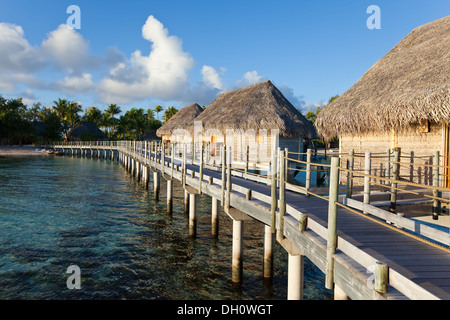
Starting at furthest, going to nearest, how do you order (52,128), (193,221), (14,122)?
(52,128) → (14,122) → (193,221)

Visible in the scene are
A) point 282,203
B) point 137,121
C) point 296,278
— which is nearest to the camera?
point 296,278

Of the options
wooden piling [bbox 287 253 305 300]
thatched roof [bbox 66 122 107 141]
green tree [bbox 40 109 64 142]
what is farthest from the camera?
thatched roof [bbox 66 122 107 141]

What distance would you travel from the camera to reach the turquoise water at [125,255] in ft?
23.2

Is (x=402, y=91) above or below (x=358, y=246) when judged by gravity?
above

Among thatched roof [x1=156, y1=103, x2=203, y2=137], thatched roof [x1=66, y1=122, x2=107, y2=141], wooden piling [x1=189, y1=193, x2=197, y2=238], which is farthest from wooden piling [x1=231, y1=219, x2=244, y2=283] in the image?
thatched roof [x1=66, y1=122, x2=107, y2=141]

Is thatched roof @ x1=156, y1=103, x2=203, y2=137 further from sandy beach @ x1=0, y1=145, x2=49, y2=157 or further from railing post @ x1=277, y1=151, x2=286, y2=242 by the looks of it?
sandy beach @ x1=0, y1=145, x2=49, y2=157

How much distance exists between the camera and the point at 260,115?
17922 millimetres

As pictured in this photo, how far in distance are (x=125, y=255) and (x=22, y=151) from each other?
5585cm

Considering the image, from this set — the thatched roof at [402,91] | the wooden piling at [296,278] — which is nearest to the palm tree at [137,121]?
the thatched roof at [402,91]

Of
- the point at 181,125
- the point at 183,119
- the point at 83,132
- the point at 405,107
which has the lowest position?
the point at 405,107

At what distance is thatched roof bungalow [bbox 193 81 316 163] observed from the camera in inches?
683

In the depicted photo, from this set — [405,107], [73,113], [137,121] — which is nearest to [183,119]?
[405,107]

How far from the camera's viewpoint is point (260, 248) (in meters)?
9.63

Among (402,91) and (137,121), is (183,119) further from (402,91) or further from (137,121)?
(137,121)
